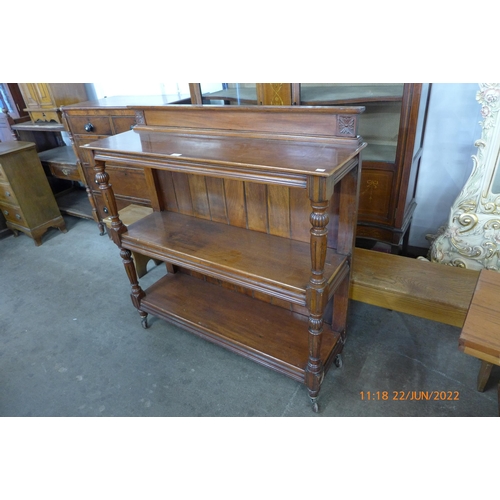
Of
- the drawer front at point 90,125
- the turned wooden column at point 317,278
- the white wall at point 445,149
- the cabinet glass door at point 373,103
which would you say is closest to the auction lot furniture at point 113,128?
the drawer front at point 90,125

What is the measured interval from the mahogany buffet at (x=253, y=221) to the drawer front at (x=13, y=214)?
1768 millimetres

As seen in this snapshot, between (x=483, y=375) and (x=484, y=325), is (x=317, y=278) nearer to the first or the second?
(x=484, y=325)

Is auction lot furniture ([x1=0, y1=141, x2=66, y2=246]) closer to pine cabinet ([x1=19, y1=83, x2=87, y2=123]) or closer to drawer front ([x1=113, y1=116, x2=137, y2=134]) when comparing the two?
pine cabinet ([x1=19, y1=83, x2=87, y2=123])

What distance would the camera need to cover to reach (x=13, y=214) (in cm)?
315

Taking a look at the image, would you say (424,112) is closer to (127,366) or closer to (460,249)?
(460,249)

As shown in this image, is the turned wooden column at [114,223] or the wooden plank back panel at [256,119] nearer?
the wooden plank back panel at [256,119]

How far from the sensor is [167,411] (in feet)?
5.36

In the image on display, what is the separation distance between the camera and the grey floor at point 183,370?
5.28 feet

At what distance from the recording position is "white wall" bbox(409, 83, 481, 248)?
2.06 meters

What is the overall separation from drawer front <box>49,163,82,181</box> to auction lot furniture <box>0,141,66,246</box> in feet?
0.40

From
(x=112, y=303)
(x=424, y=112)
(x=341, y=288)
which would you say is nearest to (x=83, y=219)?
(x=112, y=303)

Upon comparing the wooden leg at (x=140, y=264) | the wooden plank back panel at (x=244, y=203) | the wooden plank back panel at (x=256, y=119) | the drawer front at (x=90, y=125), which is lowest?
the wooden leg at (x=140, y=264)

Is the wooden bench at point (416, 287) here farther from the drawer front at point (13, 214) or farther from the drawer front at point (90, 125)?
the drawer front at point (13, 214)

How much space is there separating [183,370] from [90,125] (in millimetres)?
1929
